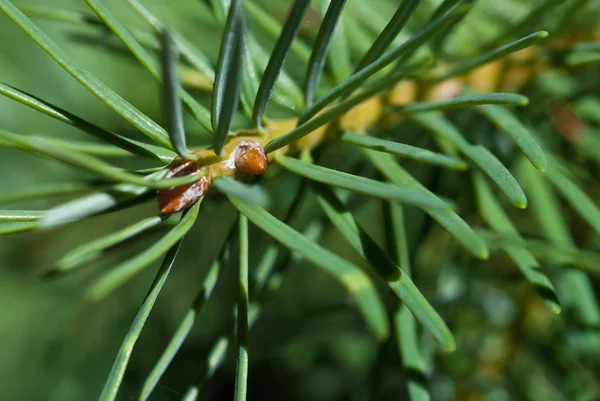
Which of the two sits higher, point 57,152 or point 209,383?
point 209,383

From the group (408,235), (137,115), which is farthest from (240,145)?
(408,235)

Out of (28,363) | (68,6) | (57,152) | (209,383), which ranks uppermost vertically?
(68,6)

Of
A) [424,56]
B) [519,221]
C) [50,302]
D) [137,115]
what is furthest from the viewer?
[50,302]

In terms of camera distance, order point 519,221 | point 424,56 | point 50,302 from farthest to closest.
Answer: point 50,302
point 519,221
point 424,56

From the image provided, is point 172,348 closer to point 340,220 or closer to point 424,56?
point 340,220

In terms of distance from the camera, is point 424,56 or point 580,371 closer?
point 424,56
